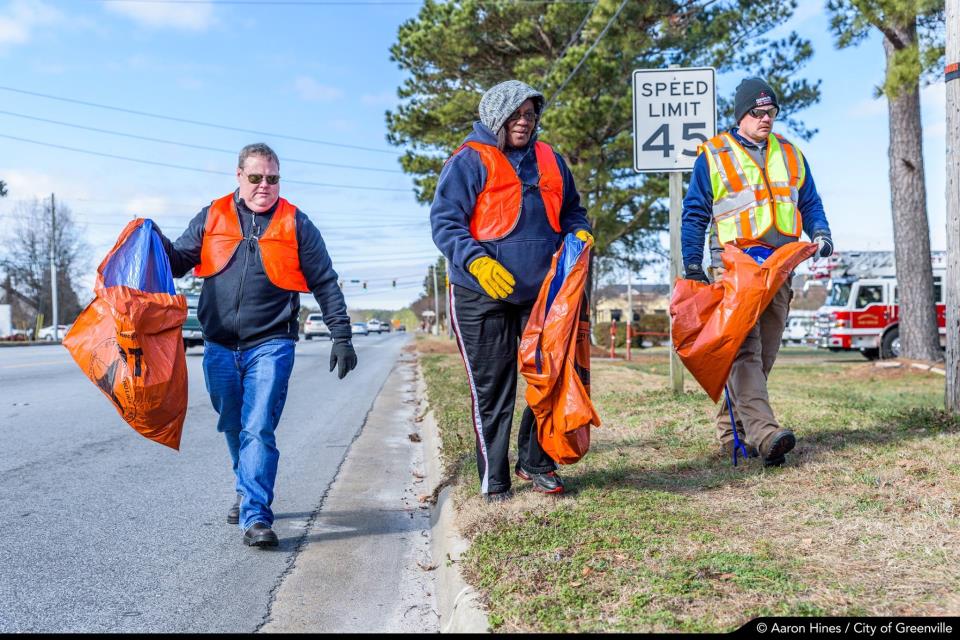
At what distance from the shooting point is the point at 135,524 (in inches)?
187

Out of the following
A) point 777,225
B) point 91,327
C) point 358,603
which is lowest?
point 358,603

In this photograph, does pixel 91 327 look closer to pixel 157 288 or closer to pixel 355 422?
pixel 157 288

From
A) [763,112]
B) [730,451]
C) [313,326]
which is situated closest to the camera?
[763,112]

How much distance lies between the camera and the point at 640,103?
28.6 feet

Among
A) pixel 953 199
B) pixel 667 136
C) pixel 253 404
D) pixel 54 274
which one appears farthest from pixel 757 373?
pixel 54 274

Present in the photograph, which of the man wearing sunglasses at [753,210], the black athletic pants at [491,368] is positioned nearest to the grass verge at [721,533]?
the black athletic pants at [491,368]

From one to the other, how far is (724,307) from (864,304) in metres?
21.9

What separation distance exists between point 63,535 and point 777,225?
13.7 ft

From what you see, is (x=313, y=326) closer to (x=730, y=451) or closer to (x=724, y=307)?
(x=730, y=451)

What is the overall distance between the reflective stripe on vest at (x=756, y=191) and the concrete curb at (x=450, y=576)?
7.43 ft

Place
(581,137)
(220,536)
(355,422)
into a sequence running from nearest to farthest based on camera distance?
(220,536) → (355,422) → (581,137)

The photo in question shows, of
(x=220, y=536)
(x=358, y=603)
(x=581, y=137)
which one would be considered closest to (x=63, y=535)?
(x=220, y=536)

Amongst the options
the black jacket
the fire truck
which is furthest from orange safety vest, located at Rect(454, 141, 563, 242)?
the fire truck

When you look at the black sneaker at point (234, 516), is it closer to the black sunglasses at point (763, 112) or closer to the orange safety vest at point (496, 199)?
the orange safety vest at point (496, 199)
